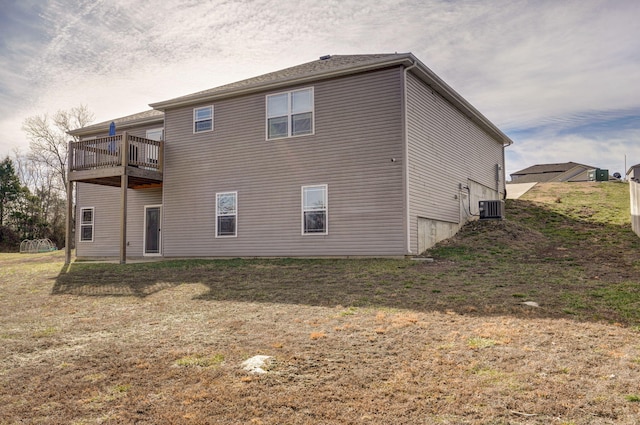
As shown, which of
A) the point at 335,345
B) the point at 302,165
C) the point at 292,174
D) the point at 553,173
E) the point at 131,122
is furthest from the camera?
the point at 553,173

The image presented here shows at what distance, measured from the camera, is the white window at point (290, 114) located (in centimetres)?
1341

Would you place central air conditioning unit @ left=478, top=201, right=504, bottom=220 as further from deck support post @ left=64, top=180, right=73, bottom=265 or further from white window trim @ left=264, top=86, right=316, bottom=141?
deck support post @ left=64, top=180, right=73, bottom=265

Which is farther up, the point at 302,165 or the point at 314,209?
the point at 302,165

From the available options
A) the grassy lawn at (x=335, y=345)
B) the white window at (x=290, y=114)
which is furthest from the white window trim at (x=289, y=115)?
the grassy lawn at (x=335, y=345)

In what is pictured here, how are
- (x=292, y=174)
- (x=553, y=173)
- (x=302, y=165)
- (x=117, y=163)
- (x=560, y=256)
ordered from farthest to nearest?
(x=553, y=173) → (x=117, y=163) → (x=292, y=174) → (x=302, y=165) → (x=560, y=256)

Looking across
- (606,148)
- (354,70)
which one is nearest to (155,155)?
(354,70)

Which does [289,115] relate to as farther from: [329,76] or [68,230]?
[68,230]

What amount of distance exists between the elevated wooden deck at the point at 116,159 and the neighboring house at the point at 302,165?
1.7 inches

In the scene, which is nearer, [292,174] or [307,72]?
[307,72]

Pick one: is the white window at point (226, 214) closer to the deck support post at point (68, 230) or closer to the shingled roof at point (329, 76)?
the shingled roof at point (329, 76)

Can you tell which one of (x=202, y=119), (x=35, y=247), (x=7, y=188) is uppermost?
(x=202, y=119)

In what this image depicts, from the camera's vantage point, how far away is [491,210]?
16.7 meters

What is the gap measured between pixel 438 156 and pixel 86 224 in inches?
551

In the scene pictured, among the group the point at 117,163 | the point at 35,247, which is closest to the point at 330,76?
the point at 117,163
